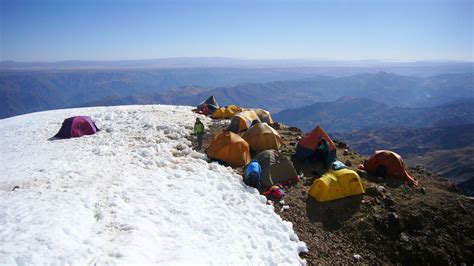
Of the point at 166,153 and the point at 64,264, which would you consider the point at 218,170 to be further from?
the point at 64,264

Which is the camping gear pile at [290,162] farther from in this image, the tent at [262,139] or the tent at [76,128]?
the tent at [76,128]

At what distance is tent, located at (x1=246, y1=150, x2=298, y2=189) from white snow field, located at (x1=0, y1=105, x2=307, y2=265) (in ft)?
5.21

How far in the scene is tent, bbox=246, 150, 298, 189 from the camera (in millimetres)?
17156

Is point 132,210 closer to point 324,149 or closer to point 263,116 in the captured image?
point 324,149

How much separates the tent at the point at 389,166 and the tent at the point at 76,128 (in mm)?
22063

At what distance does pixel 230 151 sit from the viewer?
1961cm

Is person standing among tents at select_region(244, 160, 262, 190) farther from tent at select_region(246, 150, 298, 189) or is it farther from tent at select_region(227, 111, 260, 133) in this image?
tent at select_region(227, 111, 260, 133)

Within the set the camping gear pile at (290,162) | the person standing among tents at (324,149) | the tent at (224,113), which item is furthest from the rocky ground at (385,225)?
the tent at (224,113)

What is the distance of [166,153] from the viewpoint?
2005cm

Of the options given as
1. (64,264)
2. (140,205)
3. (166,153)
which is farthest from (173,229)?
(166,153)

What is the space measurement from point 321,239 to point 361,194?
14.2ft

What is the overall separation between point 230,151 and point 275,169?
345cm

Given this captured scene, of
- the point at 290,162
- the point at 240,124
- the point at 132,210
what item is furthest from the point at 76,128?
the point at 290,162

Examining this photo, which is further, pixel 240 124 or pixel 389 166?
pixel 240 124
